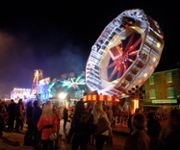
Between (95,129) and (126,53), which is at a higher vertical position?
(126,53)

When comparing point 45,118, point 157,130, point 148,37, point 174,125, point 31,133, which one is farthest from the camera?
point 148,37

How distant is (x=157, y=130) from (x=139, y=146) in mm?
7202

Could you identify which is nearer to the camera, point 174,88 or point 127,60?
point 127,60

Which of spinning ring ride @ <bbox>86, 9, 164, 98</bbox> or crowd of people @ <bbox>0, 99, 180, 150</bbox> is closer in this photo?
crowd of people @ <bbox>0, 99, 180, 150</bbox>

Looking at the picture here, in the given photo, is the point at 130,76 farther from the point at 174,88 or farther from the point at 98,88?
the point at 174,88

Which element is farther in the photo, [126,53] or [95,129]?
[126,53]

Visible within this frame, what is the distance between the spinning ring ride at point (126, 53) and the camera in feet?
85.3

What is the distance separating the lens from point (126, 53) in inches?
1243

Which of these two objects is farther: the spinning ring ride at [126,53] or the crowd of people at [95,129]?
the spinning ring ride at [126,53]

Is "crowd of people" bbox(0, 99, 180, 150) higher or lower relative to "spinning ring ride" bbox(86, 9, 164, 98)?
lower

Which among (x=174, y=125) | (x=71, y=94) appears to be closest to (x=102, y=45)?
(x=174, y=125)

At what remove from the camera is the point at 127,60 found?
31422 millimetres

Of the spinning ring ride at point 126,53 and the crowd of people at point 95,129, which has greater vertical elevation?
the spinning ring ride at point 126,53

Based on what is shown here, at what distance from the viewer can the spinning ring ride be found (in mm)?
26000
